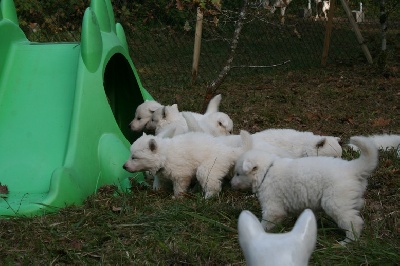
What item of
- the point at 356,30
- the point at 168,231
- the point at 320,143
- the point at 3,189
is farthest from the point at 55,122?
the point at 356,30

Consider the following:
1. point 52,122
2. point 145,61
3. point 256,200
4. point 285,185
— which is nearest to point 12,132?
point 52,122

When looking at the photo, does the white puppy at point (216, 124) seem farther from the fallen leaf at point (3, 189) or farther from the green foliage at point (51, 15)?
the green foliage at point (51, 15)

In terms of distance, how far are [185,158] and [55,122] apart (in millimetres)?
1218

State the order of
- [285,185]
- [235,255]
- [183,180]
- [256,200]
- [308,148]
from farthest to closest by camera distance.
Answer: [308,148]
[183,180]
[256,200]
[285,185]
[235,255]

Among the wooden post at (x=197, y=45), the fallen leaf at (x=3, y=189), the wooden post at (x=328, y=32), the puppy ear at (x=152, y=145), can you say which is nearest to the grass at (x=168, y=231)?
the puppy ear at (x=152, y=145)

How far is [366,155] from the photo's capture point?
4.14m

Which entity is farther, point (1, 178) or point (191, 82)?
point (191, 82)

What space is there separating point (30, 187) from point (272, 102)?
5736mm

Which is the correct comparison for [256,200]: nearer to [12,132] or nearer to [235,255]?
[235,255]

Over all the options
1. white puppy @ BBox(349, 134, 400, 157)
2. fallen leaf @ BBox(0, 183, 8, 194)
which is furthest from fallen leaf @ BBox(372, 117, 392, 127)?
fallen leaf @ BBox(0, 183, 8, 194)

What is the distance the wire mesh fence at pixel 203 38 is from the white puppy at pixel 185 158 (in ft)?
20.6

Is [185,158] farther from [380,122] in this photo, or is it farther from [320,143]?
[380,122]

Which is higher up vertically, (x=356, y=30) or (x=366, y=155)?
(x=366, y=155)

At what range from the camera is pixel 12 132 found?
5.98 metres
